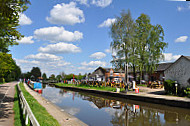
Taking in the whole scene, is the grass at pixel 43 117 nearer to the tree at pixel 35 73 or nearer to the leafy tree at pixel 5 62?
the leafy tree at pixel 5 62

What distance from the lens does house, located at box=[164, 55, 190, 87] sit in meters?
17.0

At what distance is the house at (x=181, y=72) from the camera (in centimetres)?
1703

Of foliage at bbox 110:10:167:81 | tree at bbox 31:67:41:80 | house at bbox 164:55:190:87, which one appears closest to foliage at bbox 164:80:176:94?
house at bbox 164:55:190:87

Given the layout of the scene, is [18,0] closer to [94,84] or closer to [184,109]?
[184,109]

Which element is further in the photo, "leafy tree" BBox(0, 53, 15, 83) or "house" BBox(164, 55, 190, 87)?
"leafy tree" BBox(0, 53, 15, 83)

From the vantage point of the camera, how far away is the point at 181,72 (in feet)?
58.2

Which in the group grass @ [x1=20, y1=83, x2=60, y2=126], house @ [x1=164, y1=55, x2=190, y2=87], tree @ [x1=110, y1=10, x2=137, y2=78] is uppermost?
tree @ [x1=110, y1=10, x2=137, y2=78]

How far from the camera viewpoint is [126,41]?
26750mm

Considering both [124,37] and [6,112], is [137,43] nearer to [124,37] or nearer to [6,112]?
[124,37]

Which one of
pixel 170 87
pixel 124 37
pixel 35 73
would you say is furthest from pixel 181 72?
pixel 35 73

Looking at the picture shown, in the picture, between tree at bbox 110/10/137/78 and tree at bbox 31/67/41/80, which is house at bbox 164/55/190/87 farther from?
tree at bbox 31/67/41/80

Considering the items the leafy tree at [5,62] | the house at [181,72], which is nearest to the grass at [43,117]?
the leafy tree at [5,62]

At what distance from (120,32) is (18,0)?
22.1 meters

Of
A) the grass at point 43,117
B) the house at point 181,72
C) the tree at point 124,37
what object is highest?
the tree at point 124,37
